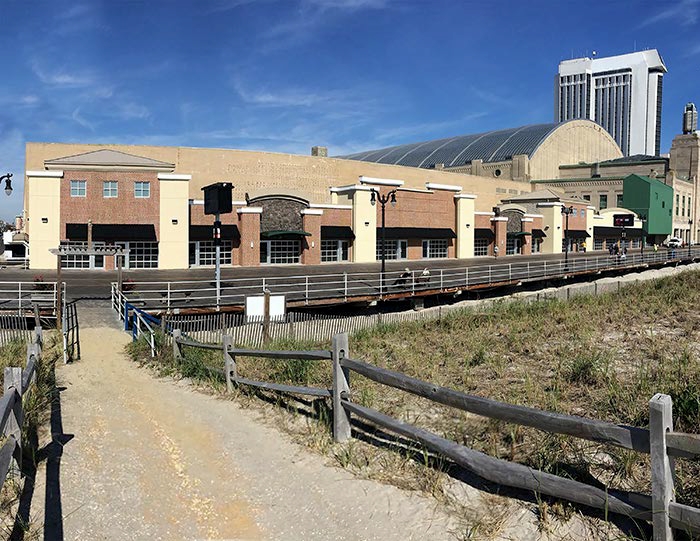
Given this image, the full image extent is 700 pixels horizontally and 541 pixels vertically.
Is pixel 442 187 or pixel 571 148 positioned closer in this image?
pixel 442 187

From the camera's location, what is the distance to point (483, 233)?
5966cm

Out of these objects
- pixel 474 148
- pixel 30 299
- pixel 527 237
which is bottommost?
pixel 30 299

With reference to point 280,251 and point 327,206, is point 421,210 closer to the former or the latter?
point 327,206

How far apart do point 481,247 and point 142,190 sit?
34633mm

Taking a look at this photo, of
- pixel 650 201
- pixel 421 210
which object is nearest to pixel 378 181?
pixel 421 210

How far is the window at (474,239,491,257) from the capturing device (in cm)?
5984

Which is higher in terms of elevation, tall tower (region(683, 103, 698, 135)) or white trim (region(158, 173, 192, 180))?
tall tower (region(683, 103, 698, 135))

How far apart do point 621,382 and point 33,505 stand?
633cm

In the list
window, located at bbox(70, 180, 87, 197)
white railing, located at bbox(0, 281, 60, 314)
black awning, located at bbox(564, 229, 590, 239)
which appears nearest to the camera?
white railing, located at bbox(0, 281, 60, 314)

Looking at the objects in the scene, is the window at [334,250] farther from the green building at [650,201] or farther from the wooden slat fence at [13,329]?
the green building at [650,201]

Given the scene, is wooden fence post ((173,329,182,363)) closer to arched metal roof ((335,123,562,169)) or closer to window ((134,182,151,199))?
window ((134,182,151,199))

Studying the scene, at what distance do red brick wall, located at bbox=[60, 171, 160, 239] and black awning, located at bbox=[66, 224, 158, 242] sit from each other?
0.39 m

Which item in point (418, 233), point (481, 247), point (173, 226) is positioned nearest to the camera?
point (173, 226)

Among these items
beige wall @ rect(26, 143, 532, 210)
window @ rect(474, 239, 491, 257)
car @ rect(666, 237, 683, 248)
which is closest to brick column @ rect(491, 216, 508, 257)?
window @ rect(474, 239, 491, 257)
